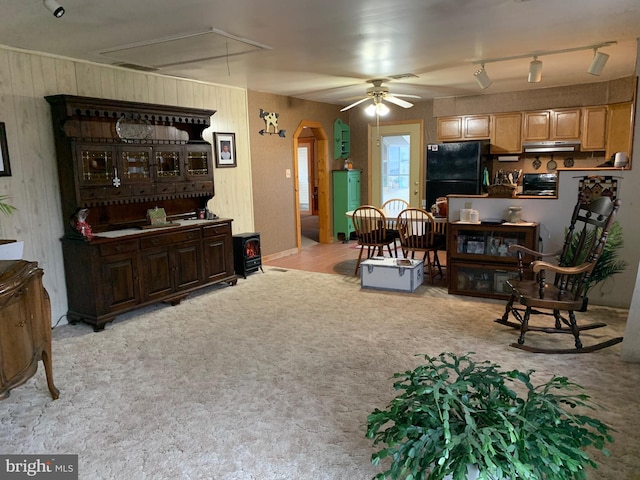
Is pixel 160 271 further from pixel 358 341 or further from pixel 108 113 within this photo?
pixel 358 341

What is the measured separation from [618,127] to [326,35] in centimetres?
465

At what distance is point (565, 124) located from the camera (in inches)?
259

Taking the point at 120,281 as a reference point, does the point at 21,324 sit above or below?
above

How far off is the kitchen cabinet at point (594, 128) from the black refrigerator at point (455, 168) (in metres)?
1.29

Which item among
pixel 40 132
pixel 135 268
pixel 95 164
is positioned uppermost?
pixel 40 132

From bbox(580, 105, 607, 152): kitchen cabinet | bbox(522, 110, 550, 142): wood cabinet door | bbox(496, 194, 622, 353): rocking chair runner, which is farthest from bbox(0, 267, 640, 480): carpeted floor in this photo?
bbox(522, 110, 550, 142): wood cabinet door

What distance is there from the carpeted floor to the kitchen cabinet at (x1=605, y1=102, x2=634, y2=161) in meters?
2.87

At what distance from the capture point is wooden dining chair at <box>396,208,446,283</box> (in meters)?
5.34

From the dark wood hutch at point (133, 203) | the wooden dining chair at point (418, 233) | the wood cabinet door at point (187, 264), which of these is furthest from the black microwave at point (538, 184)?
the wood cabinet door at point (187, 264)

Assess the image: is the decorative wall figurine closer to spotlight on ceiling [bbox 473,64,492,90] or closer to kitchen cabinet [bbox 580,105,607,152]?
spotlight on ceiling [bbox 473,64,492,90]

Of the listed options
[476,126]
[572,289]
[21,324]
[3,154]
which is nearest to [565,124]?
[476,126]

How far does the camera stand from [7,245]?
3559 mm

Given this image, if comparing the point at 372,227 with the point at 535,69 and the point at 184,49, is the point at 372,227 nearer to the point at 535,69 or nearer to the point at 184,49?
the point at 535,69

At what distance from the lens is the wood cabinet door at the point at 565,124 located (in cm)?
650
